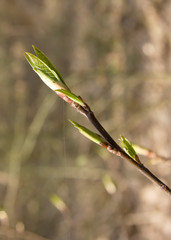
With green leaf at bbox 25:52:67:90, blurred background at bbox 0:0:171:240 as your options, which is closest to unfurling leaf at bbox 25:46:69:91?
green leaf at bbox 25:52:67:90

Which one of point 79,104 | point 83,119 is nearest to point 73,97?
point 79,104

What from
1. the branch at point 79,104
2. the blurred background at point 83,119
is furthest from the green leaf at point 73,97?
the blurred background at point 83,119

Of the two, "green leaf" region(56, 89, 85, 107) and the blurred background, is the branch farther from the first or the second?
the blurred background

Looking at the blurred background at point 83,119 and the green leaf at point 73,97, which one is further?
the blurred background at point 83,119

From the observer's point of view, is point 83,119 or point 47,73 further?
point 83,119

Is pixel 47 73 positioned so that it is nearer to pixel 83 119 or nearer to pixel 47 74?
pixel 47 74

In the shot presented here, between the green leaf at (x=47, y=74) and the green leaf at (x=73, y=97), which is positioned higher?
the green leaf at (x=47, y=74)

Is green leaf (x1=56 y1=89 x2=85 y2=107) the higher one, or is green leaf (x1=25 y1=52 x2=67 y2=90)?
green leaf (x1=25 y1=52 x2=67 y2=90)

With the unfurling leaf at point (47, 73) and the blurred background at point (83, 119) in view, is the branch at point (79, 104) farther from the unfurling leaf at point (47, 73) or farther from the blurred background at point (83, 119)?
the blurred background at point (83, 119)

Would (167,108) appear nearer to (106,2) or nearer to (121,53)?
Answer: (121,53)
